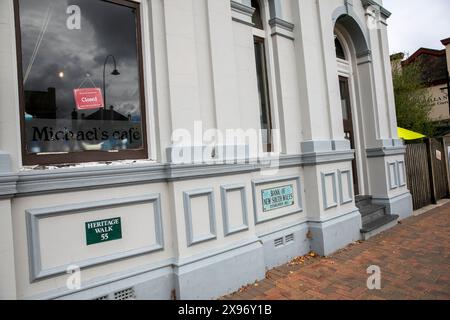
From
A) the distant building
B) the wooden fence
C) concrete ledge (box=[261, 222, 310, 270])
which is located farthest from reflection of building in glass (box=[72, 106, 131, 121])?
the distant building

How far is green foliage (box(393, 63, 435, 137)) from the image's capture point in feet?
51.9

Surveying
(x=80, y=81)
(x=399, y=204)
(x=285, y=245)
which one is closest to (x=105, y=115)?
(x=80, y=81)

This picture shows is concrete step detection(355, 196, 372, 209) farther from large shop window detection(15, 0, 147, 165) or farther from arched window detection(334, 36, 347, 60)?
large shop window detection(15, 0, 147, 165)

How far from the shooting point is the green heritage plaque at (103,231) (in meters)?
3.26

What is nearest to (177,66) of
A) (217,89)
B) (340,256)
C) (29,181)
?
(217,89)

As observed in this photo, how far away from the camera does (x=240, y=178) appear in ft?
14.7

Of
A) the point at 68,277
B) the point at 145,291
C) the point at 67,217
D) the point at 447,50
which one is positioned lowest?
the point at 145,291

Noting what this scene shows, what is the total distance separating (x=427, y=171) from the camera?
1008cm

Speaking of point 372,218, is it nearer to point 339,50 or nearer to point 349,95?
point 349,95

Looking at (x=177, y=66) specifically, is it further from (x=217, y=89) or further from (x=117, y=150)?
(x=117, y=150)

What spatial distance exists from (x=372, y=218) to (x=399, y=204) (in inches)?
52.3

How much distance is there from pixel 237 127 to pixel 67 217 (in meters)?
2.46

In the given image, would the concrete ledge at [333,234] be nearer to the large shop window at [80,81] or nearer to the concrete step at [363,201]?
the concrete step at [363,201]

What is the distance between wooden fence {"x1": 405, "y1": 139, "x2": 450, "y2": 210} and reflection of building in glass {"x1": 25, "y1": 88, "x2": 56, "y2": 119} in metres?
9.15
